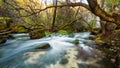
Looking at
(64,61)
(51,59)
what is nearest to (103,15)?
(64,61)

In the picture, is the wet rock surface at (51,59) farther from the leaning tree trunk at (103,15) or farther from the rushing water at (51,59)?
the leaning tree trunk at (103,15)

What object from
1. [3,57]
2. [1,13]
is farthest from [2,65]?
[1,13]

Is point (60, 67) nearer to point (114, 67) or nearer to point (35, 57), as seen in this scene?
point (35, 57)

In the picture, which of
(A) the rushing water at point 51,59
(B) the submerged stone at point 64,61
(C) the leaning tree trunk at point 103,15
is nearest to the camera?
(C) the leaning tree trunk at point 103,15

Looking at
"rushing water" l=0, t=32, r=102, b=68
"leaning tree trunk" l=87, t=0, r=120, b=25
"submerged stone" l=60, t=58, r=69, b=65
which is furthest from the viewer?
"submerged stone" l=60, t=58, r=69, b=65

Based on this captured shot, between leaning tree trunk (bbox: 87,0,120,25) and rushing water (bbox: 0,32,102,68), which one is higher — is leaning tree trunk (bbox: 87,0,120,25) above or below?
above

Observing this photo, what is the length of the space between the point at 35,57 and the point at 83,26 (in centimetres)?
1292

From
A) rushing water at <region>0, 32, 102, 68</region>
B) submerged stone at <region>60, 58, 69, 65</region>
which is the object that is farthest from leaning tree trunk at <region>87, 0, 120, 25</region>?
submerged stone at <region>60, 58, 69, 65</region>

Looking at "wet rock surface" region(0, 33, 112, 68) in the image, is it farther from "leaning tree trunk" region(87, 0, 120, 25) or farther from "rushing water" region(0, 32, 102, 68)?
"leaning tree trunk" region(87, 0, 120, 25)

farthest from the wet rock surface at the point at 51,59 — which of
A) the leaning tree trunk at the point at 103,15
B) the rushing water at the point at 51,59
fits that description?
the leaning tree trunk at the point at 103,15

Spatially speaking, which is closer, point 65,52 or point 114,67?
point 114,67

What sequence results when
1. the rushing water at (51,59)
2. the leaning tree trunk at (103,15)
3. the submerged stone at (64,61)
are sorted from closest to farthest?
1. the leaning tree trunk at (103,15)
2. the rushing water at (51,59)
3. the submerged stone at (64,61)

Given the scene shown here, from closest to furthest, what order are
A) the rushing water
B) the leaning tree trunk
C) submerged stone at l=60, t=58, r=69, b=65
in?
the leaning tree trunk
the rushing water
submerged stone at l=60, t=58, r=69, b=65

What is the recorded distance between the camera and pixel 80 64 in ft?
20.3
